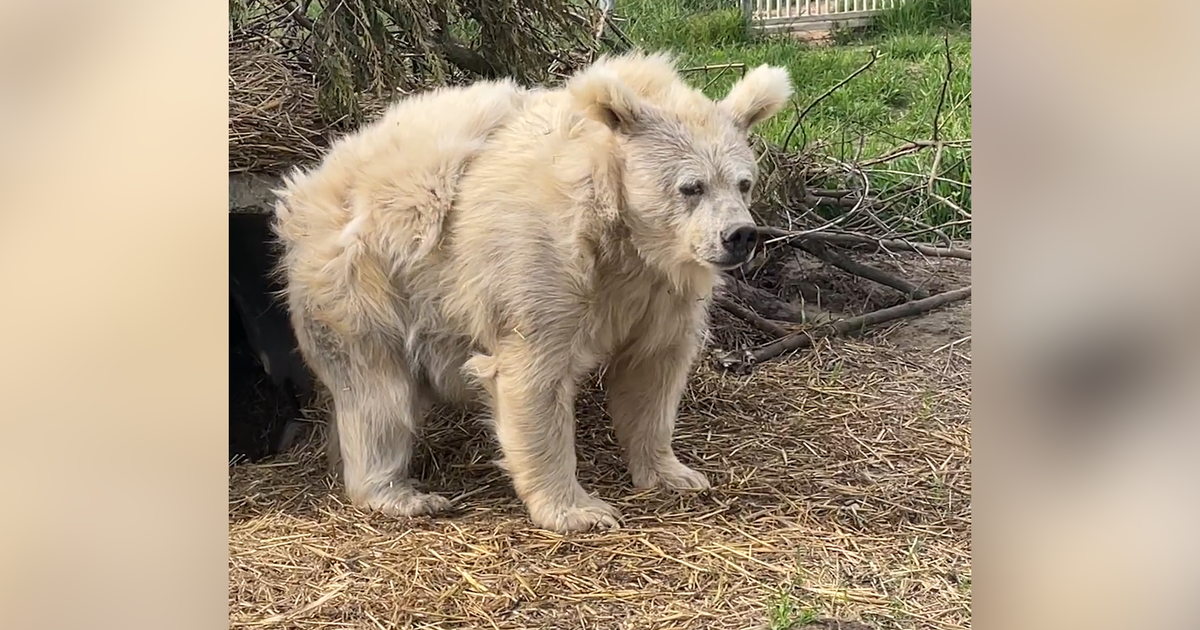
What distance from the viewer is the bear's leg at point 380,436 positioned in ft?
5.71

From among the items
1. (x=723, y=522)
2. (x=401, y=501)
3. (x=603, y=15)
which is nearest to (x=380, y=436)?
(x=401, y=501)

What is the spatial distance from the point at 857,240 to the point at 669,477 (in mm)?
510

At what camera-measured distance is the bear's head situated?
5.31 feet

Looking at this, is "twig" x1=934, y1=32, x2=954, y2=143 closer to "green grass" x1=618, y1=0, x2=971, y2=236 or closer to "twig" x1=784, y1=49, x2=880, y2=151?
"green grass" x1=618, y1=0, x2=971, y2=236

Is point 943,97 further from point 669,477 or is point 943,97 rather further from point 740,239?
point 669,477

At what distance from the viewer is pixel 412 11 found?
1722mm

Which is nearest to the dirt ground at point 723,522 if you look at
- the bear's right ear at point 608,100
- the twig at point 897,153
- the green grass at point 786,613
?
the green grass at point 786,613

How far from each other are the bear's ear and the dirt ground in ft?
0.86

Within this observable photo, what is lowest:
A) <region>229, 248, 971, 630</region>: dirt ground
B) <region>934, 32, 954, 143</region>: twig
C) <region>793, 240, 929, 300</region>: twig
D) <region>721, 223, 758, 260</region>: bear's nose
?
<region>229, 248, 971, 630</region>: dirt ground

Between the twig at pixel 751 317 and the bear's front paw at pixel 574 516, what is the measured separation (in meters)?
0.40

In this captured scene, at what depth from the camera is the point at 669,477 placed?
5.75ft

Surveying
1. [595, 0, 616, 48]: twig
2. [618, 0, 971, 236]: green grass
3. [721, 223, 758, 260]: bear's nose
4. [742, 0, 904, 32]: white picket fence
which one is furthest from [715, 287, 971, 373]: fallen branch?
[595, 0, 616, 48]: twig
